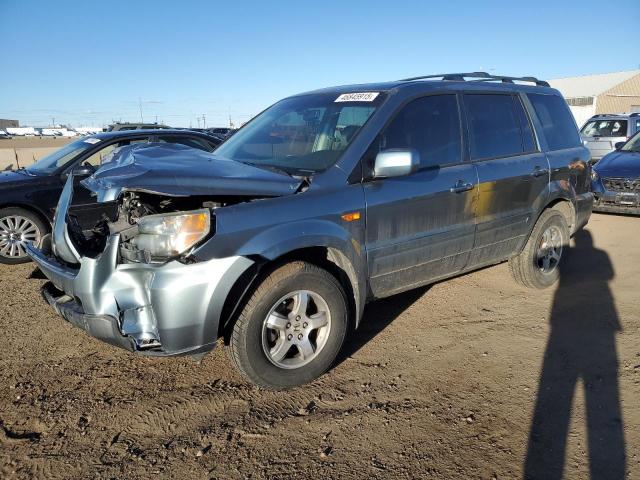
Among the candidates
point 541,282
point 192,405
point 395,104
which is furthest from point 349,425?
point 541,282

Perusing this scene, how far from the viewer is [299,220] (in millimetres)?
2977

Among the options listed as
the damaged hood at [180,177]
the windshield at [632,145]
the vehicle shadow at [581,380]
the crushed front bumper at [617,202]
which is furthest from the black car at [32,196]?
the windshield at [632,145]

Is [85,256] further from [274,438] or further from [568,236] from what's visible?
[568,236]

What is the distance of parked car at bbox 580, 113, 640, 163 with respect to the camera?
12953 millimetres

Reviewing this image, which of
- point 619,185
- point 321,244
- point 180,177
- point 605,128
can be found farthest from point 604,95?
point 180,177

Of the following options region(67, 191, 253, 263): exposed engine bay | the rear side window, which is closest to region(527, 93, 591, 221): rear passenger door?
the rear side window

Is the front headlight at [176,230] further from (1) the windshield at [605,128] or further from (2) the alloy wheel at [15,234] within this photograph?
(1) the windshield at [605,128]

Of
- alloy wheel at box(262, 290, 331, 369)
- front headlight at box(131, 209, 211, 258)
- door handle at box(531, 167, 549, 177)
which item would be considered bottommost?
alloy wheel at box(262, 290, 331, 369)

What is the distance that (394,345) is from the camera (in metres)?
3.79

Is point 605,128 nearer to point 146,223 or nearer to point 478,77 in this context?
point 478,77

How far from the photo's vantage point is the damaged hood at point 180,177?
2.68 m

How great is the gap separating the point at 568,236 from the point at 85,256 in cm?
458

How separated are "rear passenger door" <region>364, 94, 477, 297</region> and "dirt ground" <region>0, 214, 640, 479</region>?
583 millimetres

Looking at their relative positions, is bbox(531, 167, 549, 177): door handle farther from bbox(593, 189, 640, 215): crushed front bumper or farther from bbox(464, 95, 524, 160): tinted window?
bbox(593, 189, 640, 215): crushed front bumper
